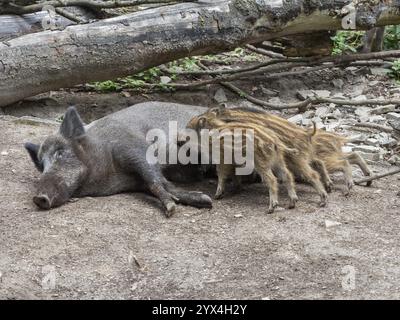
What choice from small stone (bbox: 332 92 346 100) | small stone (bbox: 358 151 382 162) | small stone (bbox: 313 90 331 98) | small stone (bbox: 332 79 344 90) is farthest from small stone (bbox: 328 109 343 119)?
small stone (bbox: 358 151 382 162)

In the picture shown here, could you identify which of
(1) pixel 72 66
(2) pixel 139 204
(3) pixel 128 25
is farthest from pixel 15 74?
(2) pixel 139 204

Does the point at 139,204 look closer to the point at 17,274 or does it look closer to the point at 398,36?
the point at 17,274

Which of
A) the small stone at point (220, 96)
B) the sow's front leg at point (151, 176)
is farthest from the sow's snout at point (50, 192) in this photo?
the small stone at point (220, 96)

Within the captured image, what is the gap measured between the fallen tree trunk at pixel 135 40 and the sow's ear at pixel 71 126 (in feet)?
5.10

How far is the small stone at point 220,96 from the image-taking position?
312 inches

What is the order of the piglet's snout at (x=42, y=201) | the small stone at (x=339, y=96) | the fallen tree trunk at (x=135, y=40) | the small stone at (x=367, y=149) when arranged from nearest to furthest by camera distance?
the piglet's snout at (x=42, y=201) < the small stone at (x=367, y=149) < the fallen tree trunk at (x=135, y=40) < the small stone at (x=339, y=96)

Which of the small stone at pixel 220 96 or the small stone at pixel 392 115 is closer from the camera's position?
the small stone at pixel 392 115

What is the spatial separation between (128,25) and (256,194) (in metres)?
2.24

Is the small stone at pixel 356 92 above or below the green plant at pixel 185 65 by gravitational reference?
below

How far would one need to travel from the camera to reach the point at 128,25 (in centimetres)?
679

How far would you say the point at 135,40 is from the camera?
6.80m

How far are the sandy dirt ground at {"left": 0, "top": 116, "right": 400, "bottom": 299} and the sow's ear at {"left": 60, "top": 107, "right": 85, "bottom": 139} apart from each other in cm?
44

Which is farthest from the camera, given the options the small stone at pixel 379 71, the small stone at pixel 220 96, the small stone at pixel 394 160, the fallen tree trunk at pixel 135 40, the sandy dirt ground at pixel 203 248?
the small stone at pixel 379 71

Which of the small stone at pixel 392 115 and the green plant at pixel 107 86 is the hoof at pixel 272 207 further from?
the green plant at pixel 107 86
